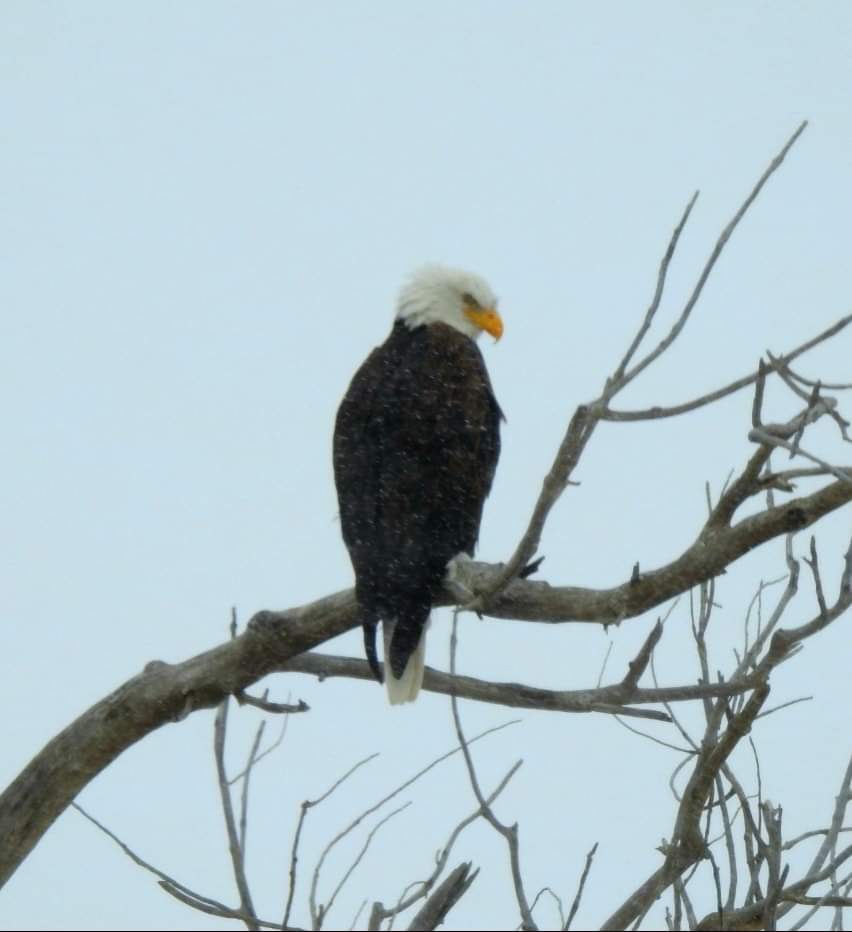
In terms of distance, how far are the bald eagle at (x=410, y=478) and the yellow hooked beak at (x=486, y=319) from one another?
47 cm

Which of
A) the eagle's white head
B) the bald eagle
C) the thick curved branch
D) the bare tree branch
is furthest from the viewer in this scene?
the eagle's white head

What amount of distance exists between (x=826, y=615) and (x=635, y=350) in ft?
2.08

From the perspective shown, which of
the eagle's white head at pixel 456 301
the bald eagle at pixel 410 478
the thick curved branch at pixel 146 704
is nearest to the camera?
the thick curved branch at pixel 146 704

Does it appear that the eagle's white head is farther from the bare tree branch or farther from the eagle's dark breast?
the bare tree branch

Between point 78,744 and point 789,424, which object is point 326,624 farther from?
point 789,424

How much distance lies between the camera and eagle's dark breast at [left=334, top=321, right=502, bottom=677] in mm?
3635

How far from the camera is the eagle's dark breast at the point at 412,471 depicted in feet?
11.9

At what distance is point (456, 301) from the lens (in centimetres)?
471

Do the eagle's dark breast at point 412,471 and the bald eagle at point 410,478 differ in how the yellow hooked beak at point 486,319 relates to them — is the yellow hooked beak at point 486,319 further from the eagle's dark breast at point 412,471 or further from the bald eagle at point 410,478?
the eagle's dark breast at point 412,471

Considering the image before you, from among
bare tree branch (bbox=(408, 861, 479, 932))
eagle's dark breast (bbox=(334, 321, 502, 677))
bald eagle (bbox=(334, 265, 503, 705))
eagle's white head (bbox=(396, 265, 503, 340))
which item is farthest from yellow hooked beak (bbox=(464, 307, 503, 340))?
bare tree branch (bbox=(408, 861, 479, 932))

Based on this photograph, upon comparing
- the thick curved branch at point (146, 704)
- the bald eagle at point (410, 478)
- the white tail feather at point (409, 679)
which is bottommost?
the thick curved branch at point (146, 704)

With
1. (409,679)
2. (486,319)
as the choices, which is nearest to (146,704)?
(409,679)

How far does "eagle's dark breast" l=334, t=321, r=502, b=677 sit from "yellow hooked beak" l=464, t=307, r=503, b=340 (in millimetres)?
590

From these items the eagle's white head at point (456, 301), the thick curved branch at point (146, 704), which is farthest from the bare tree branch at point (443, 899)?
the eagle's white head at point (456, 301)
